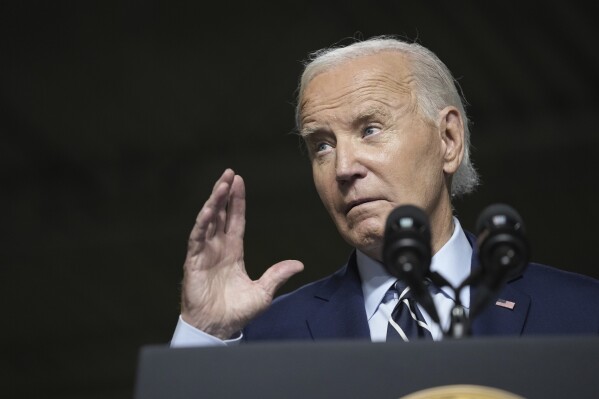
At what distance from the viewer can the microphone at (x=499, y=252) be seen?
4.65 ft

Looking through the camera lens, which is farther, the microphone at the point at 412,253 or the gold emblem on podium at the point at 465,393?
the microphone at the point at 412,253

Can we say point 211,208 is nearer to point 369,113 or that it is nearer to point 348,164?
point 348,164

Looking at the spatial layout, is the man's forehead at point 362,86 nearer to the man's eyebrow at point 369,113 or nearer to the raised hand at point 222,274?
the man's eyebrow at point 369,113

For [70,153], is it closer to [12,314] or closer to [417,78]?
[12,314]

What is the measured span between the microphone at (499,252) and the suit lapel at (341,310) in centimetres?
70

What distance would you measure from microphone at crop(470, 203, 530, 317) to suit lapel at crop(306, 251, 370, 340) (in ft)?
2.31

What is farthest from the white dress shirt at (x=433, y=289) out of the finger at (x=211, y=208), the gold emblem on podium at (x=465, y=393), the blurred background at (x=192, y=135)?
the blurred background at (x=192, y=135)

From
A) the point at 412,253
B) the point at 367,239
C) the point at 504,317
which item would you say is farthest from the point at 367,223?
the point at 412,253

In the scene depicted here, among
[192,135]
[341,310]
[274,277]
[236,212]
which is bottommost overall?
[192,135]

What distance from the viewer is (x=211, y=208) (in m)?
1.93

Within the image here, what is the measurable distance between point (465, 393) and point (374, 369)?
0.37 ft

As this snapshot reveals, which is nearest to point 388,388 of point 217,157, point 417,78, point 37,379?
point 417,78

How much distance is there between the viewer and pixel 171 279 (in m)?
7.97

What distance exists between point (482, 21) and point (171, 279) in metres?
3.59
